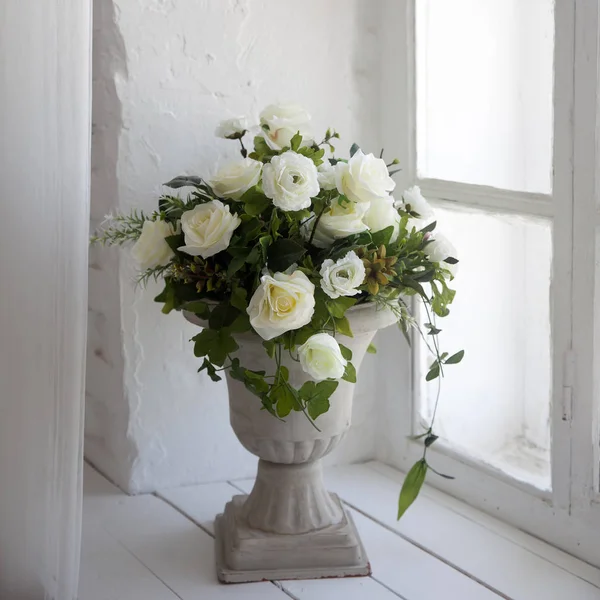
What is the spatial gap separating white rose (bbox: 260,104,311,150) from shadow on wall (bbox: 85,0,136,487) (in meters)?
→ 0.36

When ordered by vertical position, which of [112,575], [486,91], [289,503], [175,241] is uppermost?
[486,91]

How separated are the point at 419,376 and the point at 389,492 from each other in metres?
0.22

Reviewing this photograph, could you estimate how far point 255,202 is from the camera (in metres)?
1.22

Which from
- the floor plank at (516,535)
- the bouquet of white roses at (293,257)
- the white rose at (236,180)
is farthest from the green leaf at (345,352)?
the floor plank at (516,535)

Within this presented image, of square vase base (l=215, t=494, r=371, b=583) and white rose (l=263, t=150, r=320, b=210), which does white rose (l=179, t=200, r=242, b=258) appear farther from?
square vase base (l=215, t=494, r=371, b=583)

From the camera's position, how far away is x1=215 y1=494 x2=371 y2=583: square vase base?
4.38 feet

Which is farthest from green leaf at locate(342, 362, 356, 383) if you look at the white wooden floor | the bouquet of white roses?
the white wooden floor

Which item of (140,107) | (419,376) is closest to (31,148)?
(140,107)

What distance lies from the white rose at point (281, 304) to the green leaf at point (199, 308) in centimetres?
10

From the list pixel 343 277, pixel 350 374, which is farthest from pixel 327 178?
pixel 350 374

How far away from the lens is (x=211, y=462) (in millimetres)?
1688

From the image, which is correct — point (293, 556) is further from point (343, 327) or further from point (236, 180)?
point (236, 180)

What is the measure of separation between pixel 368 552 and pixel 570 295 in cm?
50

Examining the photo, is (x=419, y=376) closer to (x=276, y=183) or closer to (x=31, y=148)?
(x=276, y=183)
